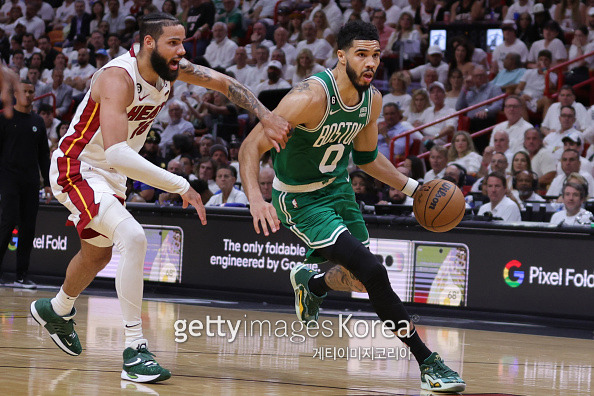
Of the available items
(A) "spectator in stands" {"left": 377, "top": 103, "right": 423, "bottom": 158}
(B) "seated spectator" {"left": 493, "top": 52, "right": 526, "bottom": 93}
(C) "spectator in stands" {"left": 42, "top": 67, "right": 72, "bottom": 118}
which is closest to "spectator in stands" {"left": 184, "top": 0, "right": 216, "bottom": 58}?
(C) "spectator in stands" {"left": 42, "top": 67, "right": 72, "bottom": 118}

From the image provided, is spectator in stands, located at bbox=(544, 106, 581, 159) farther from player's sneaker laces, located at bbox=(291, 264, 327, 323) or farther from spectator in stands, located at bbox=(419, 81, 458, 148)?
player's sneaker laces, located at bbox=(291, 264, 327, 323)

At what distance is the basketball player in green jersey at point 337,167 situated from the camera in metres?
5.50

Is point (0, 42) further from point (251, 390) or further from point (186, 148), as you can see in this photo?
point (251, 390)

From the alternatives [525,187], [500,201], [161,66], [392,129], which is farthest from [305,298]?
[392,129]

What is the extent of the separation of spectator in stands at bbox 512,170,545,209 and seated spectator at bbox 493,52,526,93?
2969mm

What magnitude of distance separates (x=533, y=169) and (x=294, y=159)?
252 inches

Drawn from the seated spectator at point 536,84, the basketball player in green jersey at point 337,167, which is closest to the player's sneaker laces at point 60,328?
the basketball player in green jersey at point 337,167

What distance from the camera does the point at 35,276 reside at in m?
12.4

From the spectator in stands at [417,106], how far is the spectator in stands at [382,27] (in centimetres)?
161

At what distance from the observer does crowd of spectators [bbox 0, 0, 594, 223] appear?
38.4ft

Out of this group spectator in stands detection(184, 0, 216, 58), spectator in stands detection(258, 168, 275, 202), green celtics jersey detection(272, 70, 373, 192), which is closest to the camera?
green celtics jersey detection(272, 70, 373, 192)

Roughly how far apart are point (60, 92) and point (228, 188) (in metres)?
7.88

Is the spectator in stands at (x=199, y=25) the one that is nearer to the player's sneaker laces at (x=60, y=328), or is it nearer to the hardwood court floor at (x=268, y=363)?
the hardwood court floor at (x=268, y=363)

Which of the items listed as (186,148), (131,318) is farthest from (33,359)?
(186,148)
